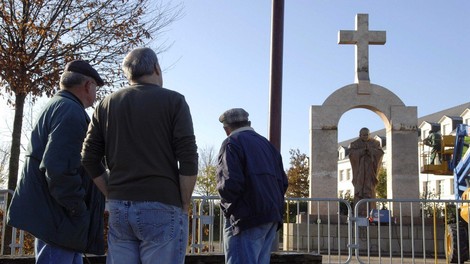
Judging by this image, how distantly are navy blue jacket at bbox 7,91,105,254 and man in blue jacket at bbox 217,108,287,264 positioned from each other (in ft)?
4.09

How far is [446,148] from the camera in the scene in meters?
17.1

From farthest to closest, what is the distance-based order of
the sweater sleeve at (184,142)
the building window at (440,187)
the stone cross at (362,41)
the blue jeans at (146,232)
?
the building window at (440,187) < the stone cross at (362,41) < the sweater sleeve at (184,142) < the blue jeans at (146,232)

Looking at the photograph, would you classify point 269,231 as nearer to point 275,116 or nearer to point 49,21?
point 275,116

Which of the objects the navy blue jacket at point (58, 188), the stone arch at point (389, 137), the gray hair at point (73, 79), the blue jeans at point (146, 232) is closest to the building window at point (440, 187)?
the stone arch at point (389, 137)

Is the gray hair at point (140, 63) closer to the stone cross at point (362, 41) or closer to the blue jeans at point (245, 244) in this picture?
the blue jeans at point (245, 244)

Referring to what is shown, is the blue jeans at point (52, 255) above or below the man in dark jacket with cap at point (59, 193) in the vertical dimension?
below

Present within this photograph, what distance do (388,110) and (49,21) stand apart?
8.72 metres

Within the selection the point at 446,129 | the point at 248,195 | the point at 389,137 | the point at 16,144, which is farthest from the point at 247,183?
the point at 446,129

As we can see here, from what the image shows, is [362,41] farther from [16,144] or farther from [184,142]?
A: [184,142]

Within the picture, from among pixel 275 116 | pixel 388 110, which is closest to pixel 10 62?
pixel 275 116

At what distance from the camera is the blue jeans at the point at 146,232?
332cm

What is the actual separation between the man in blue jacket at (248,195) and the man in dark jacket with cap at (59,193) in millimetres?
1202

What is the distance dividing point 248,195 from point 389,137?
12453 millimetres

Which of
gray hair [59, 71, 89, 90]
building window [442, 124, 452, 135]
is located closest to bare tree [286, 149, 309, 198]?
building window [442, 124, 452, 135]
